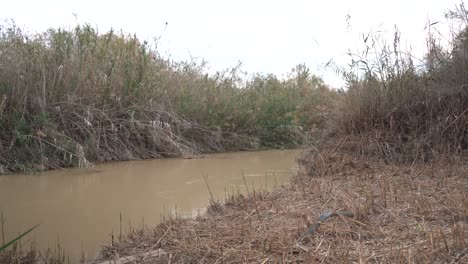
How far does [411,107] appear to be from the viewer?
18.0 ft

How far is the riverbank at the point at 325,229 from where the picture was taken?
2262 mm

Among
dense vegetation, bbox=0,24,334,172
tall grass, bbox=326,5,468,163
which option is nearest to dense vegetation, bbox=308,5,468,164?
tall grass, bbox=326,5,468,163

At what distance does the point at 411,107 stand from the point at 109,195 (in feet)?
11.9

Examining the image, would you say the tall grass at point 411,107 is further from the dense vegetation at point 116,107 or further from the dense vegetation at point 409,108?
the dense vegetation at point 116,107

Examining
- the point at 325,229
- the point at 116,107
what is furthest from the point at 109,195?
the point at 116,107

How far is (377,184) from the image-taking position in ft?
13.2

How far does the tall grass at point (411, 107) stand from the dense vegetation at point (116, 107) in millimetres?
1968

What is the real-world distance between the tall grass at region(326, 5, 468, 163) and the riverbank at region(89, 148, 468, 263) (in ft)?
3.61

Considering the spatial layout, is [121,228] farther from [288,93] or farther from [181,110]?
[288,93]

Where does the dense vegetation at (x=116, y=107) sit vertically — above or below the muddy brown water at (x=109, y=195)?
above

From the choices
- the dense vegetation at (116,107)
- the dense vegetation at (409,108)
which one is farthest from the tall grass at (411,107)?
the dense vegetation at (116,107)

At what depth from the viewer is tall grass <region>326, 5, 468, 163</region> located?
5184mm

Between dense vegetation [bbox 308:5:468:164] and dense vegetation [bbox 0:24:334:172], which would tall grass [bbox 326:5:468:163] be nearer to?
dense vegetation [bbox 308:5:468:164]

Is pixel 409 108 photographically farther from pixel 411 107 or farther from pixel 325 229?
pixel 325 229
